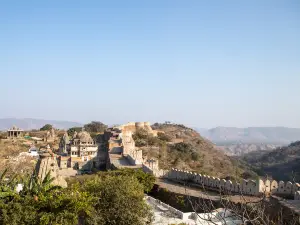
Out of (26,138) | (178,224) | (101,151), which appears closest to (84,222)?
(178,224)

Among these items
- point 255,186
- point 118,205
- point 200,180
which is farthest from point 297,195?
point 118,205

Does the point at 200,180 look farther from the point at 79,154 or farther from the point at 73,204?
the point at 79,154

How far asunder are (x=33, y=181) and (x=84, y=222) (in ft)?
8.35

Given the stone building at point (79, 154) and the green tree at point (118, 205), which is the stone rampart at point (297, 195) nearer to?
the green tree at point (118, 205)

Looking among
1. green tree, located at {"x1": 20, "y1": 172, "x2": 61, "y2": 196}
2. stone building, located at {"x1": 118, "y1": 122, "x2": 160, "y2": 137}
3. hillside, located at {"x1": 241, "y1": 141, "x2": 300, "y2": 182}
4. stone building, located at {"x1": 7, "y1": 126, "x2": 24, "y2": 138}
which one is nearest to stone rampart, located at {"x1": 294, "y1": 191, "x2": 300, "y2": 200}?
green tree, located at {"x1": 20, "y1": 172, "x2": 61, "y2": 196}

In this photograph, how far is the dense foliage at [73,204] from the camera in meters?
12.2

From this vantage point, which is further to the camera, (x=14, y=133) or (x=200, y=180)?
(x=14, y=133)

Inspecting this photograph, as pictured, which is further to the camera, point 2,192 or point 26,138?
point 26,138

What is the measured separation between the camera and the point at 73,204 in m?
12.8

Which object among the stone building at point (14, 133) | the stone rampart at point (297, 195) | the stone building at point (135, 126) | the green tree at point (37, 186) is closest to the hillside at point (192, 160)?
the stone building at point (135, 126)

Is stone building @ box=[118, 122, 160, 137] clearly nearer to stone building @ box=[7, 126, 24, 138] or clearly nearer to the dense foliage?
stone building @ box=[7, 126, 24, 138]

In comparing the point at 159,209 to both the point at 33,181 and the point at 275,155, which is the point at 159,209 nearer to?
the point at 33,181

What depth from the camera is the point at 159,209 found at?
18.0 metres

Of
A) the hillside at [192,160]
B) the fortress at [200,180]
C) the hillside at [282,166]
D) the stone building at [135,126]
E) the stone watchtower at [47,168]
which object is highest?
the stone building at [135,126]
